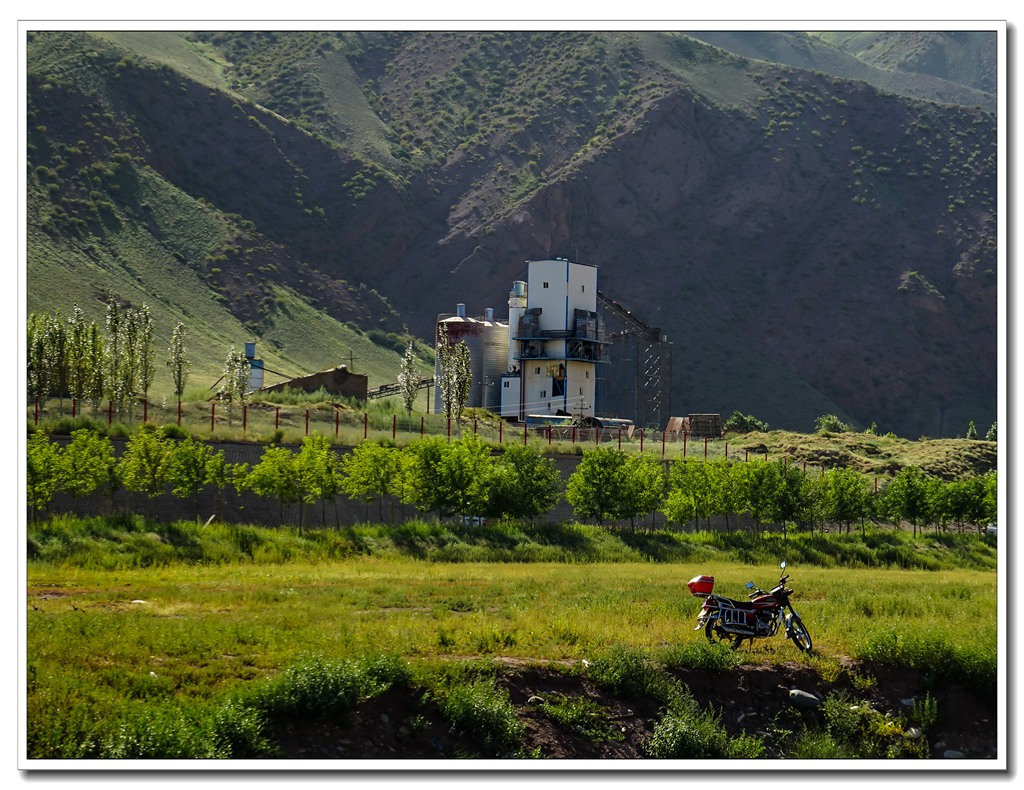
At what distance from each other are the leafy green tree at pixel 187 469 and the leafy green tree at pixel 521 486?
10393 millimetres

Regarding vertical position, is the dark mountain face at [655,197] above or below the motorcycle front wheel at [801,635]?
above

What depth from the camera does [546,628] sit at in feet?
76.9

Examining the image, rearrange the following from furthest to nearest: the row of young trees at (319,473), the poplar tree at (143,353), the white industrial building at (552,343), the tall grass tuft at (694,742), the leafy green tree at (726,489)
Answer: the white industrial building at (552,343), the poplar tree at (143,353), the leafy green tree at (726,489), the row of young trees at (319,473), the tall grass tuft at (694,742)

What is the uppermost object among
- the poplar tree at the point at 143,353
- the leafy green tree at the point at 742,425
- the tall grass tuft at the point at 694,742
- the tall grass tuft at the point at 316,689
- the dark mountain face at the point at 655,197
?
→ the dark mountain face at the point at 655,197

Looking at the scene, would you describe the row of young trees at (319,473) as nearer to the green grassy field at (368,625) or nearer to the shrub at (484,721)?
the green grassy field at (368,625)

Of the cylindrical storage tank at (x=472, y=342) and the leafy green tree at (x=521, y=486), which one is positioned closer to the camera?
the leafy green tree at (x=521, y=486)

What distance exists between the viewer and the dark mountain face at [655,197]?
13575 cm

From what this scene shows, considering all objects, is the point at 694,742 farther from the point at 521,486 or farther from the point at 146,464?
the point at 521,486

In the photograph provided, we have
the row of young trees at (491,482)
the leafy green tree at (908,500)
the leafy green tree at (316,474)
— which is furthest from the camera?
the leafy green tree at (908,500)

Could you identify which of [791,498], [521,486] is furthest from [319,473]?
[791,498]

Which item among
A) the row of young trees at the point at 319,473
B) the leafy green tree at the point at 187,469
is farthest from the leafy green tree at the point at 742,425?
the leafy green tree at the point at 187,469

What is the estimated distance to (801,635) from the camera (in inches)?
883
